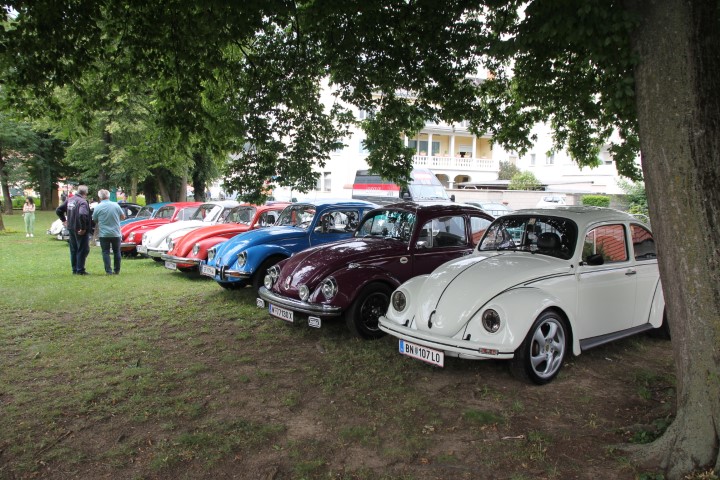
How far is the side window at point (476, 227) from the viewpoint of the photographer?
7227 millimetres

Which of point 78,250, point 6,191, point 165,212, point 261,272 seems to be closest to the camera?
point 261,272

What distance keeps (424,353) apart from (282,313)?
235cm

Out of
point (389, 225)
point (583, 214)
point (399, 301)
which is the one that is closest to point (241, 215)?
point (389, 225)

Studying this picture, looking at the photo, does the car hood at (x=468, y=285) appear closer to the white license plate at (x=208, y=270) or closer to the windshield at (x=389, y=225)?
the windshield at (x=389, y=225)

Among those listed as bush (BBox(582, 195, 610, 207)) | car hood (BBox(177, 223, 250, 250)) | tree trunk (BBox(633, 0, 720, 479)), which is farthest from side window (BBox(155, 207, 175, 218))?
bush (BBox(582, 195, 610, 207))

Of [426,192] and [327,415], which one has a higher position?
[426,192]

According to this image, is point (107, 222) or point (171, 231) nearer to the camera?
point (107, 222)

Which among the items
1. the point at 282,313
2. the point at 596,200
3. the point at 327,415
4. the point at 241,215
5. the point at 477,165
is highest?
the point at 477,165

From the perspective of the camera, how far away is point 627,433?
12.2 feet

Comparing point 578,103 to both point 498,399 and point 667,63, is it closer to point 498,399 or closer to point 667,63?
point 667,63

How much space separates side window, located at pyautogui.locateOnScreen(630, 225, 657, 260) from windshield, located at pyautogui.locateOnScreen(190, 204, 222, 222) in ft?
32.7

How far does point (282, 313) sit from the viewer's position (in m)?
6.32

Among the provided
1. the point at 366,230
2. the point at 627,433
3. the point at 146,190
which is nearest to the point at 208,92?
the point at 366,230

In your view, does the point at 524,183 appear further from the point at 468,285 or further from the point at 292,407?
the point at 292,407
